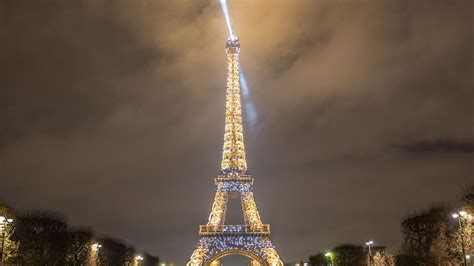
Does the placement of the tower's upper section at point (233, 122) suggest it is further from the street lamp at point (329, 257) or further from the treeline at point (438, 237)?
the treeline at point (438, 237)

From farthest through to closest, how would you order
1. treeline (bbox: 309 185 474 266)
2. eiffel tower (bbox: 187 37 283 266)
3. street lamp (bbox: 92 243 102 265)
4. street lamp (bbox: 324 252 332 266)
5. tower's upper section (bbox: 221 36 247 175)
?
1. tower's upper section (bbox: 221 36 247 175)
2. eiffel tower (bbox: 187 37 283 266)
3. street lamp (bbox: 324 252 332 266)
4. street lamp (bbox: 92 243 102 265)
5. treeline (bbox: 309 185 474 266)

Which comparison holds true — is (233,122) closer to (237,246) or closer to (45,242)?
(237,246)

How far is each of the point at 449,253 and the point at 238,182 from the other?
1576 inches

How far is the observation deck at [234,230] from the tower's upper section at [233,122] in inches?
379

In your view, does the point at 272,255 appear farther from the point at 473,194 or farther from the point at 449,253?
the point at 473,194

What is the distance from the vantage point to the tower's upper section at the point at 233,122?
86500 mm

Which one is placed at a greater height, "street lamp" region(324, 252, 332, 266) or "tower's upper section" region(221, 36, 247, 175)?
"tower's upper section" region(221, 36, 247, 175)

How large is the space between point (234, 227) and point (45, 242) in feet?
114

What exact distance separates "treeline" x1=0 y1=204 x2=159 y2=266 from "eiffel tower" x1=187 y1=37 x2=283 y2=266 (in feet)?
57.7

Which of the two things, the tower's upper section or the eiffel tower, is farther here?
the tower's upper section

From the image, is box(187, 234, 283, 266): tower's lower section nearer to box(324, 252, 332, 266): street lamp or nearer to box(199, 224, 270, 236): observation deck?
box(199, 224, 270, 236): observation deck

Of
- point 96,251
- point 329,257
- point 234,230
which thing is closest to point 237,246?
point 234,230

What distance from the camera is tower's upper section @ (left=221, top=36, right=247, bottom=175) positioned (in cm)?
8650

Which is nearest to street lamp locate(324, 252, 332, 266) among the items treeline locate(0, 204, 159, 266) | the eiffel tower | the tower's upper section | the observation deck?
the eiffel tower
